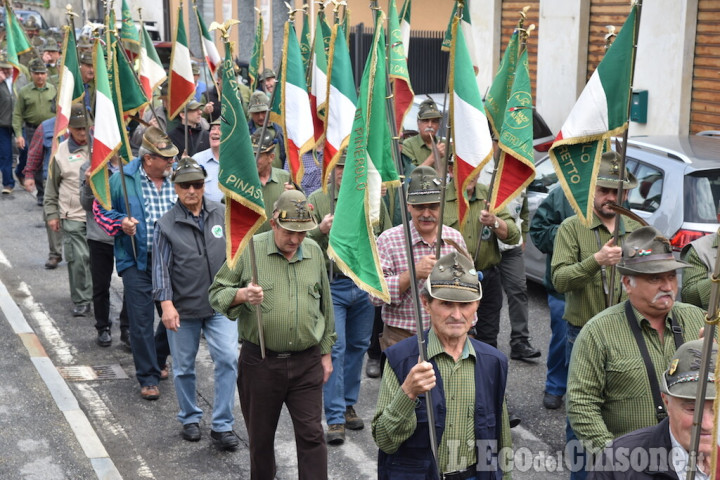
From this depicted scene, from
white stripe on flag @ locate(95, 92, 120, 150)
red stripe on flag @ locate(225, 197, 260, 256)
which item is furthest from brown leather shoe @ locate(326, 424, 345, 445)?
white stripe on flag @ locate(95, 92, 120, 150)

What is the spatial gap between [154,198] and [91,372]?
68.7 inches

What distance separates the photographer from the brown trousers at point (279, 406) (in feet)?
21.5

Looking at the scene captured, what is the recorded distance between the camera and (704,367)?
11.8 ft

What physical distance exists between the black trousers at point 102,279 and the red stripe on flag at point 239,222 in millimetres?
3420

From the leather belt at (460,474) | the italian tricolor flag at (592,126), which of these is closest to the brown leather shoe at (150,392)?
the italian tricolor flag at (592,126)

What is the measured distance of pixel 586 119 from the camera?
20.6 feet

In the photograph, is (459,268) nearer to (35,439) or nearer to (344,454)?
(344,454)

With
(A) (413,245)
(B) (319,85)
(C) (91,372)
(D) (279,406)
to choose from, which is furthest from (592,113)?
(C) (91,372)

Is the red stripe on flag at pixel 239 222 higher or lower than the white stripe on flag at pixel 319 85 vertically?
lower

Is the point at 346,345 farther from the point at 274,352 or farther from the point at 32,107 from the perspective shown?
the point at 32,107

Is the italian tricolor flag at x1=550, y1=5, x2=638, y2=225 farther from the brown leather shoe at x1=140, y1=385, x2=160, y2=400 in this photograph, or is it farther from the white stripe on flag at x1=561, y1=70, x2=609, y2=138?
the brown leather shoe at x1=140, y1=385, x2=160, y2=400

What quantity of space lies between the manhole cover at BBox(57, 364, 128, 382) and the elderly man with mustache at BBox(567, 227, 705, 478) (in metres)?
5.17

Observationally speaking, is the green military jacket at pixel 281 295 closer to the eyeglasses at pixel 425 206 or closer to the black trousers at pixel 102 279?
the eyeglasses at pixel 425 206

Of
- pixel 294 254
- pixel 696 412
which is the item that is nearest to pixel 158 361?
pixel 294 254
